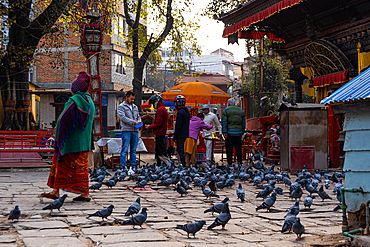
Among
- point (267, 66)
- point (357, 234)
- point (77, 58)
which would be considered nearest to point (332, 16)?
point (357, 234)

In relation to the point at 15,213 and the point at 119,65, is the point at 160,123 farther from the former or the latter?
the point at 119,65

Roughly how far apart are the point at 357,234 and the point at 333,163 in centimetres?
851

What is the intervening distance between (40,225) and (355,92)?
11.6 feet

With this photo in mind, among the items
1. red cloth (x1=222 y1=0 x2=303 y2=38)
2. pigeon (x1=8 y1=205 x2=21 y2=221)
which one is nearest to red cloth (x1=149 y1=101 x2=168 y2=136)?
red cloth (x1=222 y1=0 x2=303 y2=38)

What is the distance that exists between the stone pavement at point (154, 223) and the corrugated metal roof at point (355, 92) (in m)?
1.36

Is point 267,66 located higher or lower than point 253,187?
higher

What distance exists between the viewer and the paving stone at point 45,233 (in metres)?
4.10

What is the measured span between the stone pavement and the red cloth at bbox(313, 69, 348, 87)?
6.82 metres

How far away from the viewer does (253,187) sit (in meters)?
8.82

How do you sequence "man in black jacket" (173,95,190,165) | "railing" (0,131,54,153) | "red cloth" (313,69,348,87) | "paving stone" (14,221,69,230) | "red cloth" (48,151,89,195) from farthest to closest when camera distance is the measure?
"red cloth" (313,69,348,87)
"railing" (0,131,54,153)
"man in black jacket" (173,95,190,165)
"red cloth" (48,151,89,195)
"paving stone" (14,221,69,230)

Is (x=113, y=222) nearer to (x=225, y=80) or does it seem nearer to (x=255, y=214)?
(x=255, y=214)

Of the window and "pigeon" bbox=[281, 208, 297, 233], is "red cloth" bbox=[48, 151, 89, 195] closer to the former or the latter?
"pigeon" bbox=[281, 208, 297, 233]

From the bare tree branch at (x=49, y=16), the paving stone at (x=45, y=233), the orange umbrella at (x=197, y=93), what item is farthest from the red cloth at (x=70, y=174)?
the bare tree branch at (x=49, y=16)

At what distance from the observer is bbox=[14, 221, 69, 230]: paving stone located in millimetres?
4438
